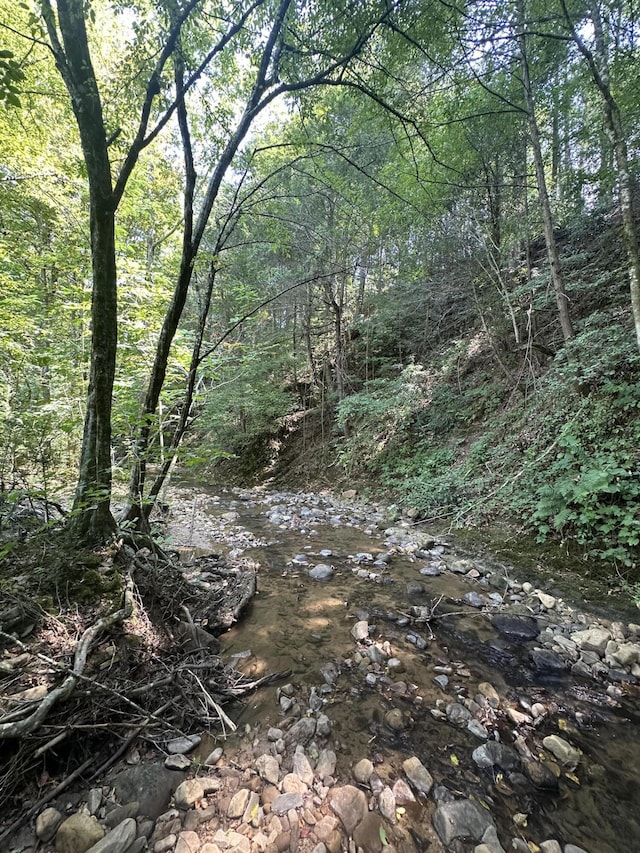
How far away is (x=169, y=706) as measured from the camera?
2193mm

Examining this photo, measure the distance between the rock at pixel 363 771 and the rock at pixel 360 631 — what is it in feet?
3.92

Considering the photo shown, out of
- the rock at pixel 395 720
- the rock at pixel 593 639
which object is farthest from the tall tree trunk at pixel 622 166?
the rock at pixel 395 720

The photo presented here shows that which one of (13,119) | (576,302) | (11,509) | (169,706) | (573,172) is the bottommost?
(169,706)

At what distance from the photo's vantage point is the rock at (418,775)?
191 centimetres

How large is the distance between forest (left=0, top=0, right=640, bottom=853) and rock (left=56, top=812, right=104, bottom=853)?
18 millimetres

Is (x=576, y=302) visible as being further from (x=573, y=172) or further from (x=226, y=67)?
(x=226, y=67)

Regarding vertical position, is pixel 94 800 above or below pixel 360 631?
above

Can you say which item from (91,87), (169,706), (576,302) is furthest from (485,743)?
(576,302)

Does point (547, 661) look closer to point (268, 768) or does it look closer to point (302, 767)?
point (302, 767)

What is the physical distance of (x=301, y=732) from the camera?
222 cm

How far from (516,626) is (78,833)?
12.1ft

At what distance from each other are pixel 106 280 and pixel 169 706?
328cm

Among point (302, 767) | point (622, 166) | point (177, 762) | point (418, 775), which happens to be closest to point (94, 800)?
point (177, 762)

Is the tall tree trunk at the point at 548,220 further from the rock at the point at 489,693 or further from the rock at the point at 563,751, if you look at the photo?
the rock at the point at 563,751
